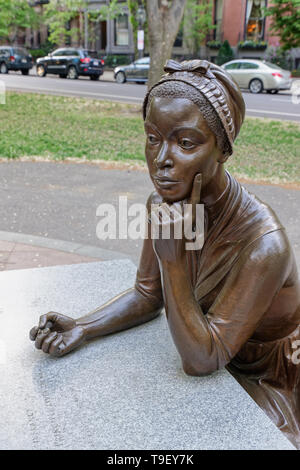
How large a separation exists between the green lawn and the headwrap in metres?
6.27

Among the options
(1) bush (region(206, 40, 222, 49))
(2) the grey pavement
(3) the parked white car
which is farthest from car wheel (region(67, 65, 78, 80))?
(2) the grey pavement

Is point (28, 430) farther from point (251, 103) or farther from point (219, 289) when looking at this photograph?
point (251, 103)

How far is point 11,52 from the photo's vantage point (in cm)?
2914

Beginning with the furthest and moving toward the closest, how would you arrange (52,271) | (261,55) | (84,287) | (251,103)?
(261,55) < (251,103) < (52,271) < (84,287)

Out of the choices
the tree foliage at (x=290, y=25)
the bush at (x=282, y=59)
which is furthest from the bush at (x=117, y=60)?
the tree foliage at (x=290, y=25)

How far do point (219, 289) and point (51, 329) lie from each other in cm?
76

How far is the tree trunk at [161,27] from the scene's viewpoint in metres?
12.4

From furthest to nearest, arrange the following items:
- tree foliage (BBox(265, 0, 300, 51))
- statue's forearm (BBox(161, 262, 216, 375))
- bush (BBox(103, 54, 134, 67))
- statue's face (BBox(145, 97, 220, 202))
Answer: bush (BBox(103, 54, 134, 67)) → tree foliage (BBox(265, 0, 300, 51)) → statue's forearm (BBox(161, 262, 216, 375)) → statue's face (BBox(145, 97, 220, 202))

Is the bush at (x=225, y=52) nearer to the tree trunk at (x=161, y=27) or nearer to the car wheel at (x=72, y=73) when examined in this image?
the car wheel at (x=72, y=73)

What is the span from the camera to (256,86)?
69.1 ft

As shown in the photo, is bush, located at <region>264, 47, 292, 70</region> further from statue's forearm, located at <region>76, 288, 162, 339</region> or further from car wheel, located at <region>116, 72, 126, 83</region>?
statue's forearm, located at <region>76, 288, 162, 339</region>

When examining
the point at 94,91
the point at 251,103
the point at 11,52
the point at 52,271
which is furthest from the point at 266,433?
the point at 11,52

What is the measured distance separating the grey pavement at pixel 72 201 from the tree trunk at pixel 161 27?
5.13 m

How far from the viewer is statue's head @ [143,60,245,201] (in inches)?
67.7
